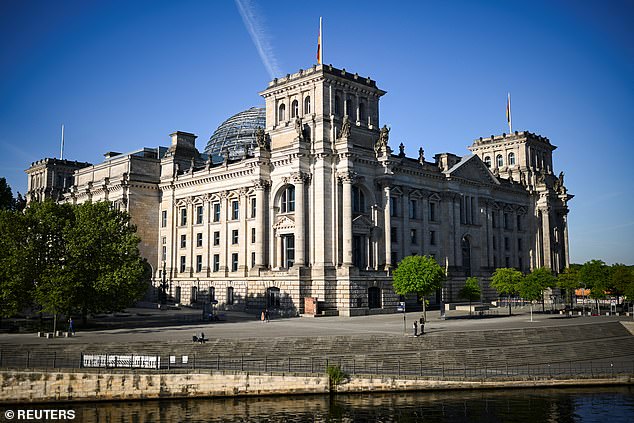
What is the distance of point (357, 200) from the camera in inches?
2948

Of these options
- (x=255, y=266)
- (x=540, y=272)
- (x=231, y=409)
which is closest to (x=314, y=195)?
(x=255, y=266)

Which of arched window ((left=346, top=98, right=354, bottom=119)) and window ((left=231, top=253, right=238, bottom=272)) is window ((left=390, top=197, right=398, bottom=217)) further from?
window ((left=231, top=253, right=238, bottom=272))

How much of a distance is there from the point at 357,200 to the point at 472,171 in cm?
2626

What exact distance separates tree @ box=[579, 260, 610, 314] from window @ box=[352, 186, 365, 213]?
31.3 meters

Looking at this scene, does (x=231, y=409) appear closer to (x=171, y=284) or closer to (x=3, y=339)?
(x=3, y=339)

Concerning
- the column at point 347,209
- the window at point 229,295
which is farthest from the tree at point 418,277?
the window at point 229,295

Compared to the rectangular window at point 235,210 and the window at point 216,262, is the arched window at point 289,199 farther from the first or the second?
the window at point 216,262

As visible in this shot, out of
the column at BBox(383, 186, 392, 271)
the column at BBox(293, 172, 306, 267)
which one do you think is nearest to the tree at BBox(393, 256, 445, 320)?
the column at BBox(293, 172, 306, 267)

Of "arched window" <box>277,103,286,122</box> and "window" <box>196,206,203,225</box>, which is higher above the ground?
"arched window" <box>277,103,286,122</box>

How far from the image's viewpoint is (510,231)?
102 metres

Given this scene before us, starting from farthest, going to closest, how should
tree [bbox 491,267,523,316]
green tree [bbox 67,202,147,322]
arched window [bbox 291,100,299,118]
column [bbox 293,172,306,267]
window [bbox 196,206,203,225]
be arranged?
window [bbox 196,206,203,225]
arched window [bbox 291,100,299,118]
tree [bbox 491,267,523,316]
column [bbox 293,172,306,267]
green tree [bbox 67,202,147,322]

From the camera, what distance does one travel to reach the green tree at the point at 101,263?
168ft

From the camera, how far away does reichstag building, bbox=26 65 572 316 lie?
7056cm

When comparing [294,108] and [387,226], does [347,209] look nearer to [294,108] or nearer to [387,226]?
[387,226]
